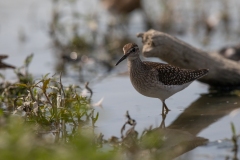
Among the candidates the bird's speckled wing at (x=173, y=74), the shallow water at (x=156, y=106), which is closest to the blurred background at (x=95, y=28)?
the shallow water at (x=156, y=106)

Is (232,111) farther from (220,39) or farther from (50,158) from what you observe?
(220,39)

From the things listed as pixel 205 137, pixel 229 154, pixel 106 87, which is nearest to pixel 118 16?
pixel 106 87

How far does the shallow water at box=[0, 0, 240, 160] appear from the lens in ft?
23.5

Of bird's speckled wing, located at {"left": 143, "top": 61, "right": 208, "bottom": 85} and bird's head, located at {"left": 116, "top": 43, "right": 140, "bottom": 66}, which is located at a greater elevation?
bird's head, located at {"left": 116, "top": 43, "right": 140, "bottom": 66}

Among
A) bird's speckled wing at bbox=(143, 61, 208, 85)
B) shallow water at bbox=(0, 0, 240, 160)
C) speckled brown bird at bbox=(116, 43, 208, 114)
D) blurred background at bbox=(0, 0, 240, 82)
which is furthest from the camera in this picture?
blurred background at bbox=(0, 0, 240, 82)

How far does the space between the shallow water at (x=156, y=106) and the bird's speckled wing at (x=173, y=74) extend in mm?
446

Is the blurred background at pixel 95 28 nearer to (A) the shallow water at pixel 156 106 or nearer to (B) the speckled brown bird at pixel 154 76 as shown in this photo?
(A) the shallow water at pixel 156 106

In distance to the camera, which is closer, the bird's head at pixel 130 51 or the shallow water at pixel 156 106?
the shallow water at pixel 156 106

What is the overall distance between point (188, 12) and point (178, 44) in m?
6.05

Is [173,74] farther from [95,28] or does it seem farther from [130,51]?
[95,28]

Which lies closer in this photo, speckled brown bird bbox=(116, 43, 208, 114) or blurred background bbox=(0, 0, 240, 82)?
speckled brown bird bbox=(116, 43, 208, 114)

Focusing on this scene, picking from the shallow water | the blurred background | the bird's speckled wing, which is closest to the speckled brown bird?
the bird's speckled wing

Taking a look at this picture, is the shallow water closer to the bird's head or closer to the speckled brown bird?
the speckled brown bird

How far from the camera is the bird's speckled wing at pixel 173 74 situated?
8.49m
